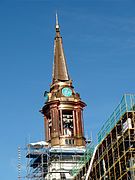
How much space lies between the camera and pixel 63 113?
9656 cm

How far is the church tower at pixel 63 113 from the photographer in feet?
306

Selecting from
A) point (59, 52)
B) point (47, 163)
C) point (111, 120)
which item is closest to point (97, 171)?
point (111, 120)

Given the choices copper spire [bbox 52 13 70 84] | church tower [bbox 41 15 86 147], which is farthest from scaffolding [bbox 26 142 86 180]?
copper spire [bbox 52 13 70 84]

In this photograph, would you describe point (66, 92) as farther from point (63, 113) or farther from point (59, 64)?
point (59, 64)

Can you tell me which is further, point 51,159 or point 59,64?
point 59,64

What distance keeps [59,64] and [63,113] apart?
865 cm

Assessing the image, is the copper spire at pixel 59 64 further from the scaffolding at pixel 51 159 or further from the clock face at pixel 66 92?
the scaffolding at pixel 51 159

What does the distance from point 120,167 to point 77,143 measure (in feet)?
112

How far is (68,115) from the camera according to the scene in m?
97.1

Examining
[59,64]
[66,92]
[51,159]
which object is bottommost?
[51,159]

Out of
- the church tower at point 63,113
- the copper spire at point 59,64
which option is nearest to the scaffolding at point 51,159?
the church tower at point 63,113

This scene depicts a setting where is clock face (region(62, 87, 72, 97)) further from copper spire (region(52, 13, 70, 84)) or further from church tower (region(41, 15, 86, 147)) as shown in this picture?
copper spire (region(52, 13, 70, 84))

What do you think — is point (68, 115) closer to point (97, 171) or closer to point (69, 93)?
point (69, 93)

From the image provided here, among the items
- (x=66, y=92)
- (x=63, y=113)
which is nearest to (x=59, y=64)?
(x=66, y=92)
